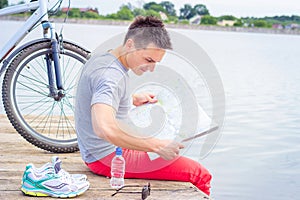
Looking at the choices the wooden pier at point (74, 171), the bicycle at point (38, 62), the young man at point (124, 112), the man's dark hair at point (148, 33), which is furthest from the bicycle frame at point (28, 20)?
the man's dark hair at point (148, 33)

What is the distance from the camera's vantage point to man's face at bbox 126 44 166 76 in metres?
2.89

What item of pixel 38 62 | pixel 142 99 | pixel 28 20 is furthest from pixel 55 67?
pixel 142 99

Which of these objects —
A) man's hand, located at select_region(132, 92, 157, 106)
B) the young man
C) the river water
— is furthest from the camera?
the river water

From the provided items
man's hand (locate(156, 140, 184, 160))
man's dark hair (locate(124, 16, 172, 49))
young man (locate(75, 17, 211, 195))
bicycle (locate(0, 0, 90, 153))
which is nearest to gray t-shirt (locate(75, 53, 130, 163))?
young man (locate(75, 17, 211, 195))

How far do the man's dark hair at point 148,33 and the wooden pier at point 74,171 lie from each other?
0.70 m

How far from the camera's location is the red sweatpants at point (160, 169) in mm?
3178

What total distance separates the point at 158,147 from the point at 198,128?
338 mm

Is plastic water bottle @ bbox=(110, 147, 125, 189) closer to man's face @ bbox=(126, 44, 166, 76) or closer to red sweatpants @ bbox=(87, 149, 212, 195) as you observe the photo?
red sweatpants @ bbox=(87, 149, 212, 195)

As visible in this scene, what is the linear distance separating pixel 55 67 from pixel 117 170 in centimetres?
93

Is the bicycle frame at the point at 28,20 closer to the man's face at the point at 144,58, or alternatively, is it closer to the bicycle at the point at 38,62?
the bicycle at the point at 38,62

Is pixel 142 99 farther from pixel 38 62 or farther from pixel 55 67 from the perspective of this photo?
pixel 38 62

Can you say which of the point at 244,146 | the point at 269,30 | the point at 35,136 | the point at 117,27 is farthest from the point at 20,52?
the point at 269,30

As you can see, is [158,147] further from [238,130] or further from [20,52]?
[238,130]

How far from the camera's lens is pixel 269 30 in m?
51.0
